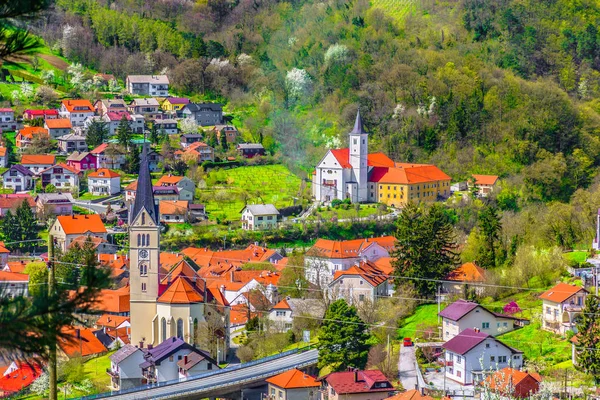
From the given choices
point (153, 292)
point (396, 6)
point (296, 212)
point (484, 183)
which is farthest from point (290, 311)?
point (396, 6)

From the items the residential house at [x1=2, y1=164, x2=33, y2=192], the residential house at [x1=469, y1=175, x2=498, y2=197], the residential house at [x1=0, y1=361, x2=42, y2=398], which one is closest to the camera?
the residential house at [x1=0, y1=361, x2=42, y2=398]

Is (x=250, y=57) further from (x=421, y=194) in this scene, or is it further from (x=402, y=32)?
(x=421, y=194)

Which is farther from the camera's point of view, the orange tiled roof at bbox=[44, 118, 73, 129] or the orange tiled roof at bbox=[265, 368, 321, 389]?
the orange tiled roof at bbox=[44, 118, 73, 129]

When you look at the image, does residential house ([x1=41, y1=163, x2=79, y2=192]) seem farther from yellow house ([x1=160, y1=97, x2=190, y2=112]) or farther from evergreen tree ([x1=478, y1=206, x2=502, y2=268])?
evergreen tree ([x1=478, y1=206, x2=502, y2=268])

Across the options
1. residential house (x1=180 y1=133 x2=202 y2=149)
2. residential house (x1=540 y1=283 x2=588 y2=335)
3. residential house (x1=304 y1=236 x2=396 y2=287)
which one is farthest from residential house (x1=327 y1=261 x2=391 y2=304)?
residential house (x1=180 y1=133 x2=202 y2=149)

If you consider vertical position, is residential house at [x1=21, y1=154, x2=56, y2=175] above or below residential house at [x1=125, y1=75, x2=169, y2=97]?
below

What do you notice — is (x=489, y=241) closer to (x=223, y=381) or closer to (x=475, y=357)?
(x=475, y=357)
